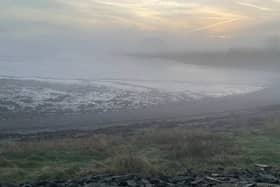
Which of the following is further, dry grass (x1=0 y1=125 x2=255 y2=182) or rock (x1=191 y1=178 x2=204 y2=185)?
dry grass (x1=0 y1=125 x2=255 y2=182)

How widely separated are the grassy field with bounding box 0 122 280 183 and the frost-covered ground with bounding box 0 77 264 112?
65.5 feet

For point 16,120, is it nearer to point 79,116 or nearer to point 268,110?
point 79,116

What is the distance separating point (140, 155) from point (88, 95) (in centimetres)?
3521

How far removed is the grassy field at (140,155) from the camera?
65.0 feet

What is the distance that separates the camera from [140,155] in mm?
23000

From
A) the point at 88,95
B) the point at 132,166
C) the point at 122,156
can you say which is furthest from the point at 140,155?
the point at 88,95

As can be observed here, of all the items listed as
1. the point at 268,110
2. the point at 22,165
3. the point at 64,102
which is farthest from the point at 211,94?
the point at 22,165

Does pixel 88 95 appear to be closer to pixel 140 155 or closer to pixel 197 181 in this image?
pixel 140 155

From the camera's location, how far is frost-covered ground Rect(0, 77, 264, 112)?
161 ft

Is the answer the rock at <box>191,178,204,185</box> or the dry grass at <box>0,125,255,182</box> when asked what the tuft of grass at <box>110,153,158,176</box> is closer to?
the dry grass at <box>0,125,255,182</box>

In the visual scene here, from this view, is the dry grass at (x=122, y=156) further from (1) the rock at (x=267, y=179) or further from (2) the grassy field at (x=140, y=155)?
(1) the rock at (x=267, y=179)

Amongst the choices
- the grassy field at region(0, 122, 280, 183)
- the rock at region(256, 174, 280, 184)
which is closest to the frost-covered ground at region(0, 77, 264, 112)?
the grassy field at region(0, 122, 280, 183)

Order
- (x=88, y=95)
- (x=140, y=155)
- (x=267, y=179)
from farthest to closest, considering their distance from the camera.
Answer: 1. (x=88, y=95)
2. (x=140, y=155)
3. (x=267, y=179)

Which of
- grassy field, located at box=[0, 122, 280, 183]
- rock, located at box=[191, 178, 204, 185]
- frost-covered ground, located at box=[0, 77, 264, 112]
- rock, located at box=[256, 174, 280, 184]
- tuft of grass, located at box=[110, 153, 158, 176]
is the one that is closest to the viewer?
rock, located at box=[191, 178, 204, 185]
